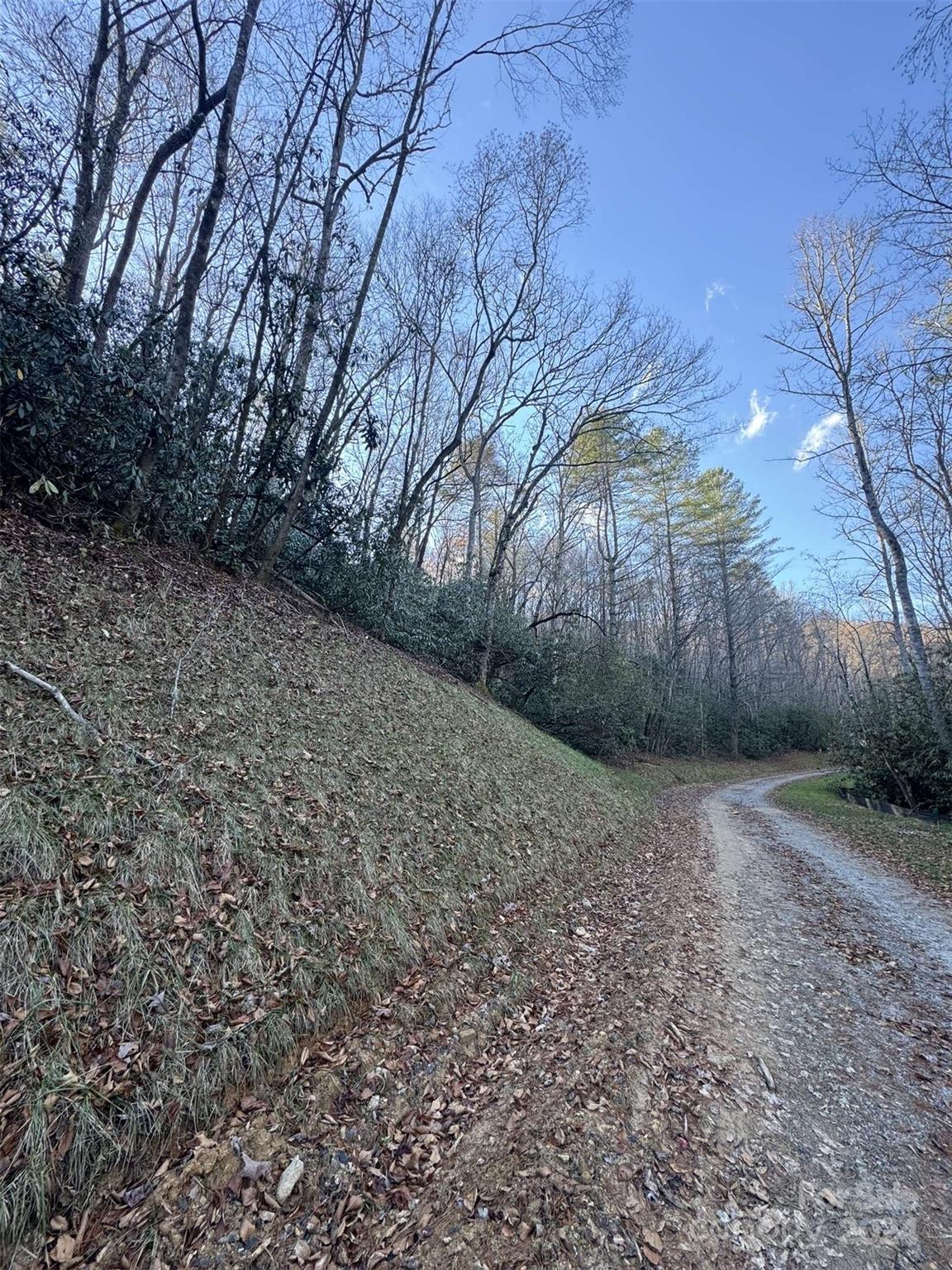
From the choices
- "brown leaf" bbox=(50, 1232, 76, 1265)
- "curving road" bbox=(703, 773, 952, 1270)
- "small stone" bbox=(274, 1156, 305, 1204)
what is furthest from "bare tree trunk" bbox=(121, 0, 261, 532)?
"curving road" bbox=(703, 773, 952, 1270)

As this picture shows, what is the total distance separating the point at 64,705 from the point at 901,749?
16.0 metres

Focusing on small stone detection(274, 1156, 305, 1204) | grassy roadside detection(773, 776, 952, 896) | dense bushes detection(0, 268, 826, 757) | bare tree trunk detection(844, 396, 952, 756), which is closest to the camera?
small stone detection(274, 1156, 305, 1204)

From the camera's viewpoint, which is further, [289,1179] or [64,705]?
[64,705]

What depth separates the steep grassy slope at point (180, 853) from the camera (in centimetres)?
213

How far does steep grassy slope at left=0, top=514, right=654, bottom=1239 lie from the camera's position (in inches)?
84.0

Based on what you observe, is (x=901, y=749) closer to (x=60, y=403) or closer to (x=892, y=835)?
(x=892, y=835)

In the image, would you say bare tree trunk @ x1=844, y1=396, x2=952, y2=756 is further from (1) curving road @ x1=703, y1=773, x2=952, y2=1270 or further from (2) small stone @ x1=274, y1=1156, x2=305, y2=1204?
(2) small stone @ x1=274, y1=1156, x2=305, y2=1204

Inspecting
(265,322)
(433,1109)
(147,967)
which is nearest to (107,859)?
(147,967)

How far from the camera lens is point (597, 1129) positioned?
2.49 meters

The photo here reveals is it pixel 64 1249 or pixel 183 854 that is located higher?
pixel 183 854

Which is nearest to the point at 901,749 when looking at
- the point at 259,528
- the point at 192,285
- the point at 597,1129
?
the point at 597,1129

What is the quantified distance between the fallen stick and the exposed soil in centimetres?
229

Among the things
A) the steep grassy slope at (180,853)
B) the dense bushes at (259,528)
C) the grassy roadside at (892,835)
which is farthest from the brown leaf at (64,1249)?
the grassy roadside at (892,835)

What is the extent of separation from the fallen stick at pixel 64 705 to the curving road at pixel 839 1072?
162 inches
